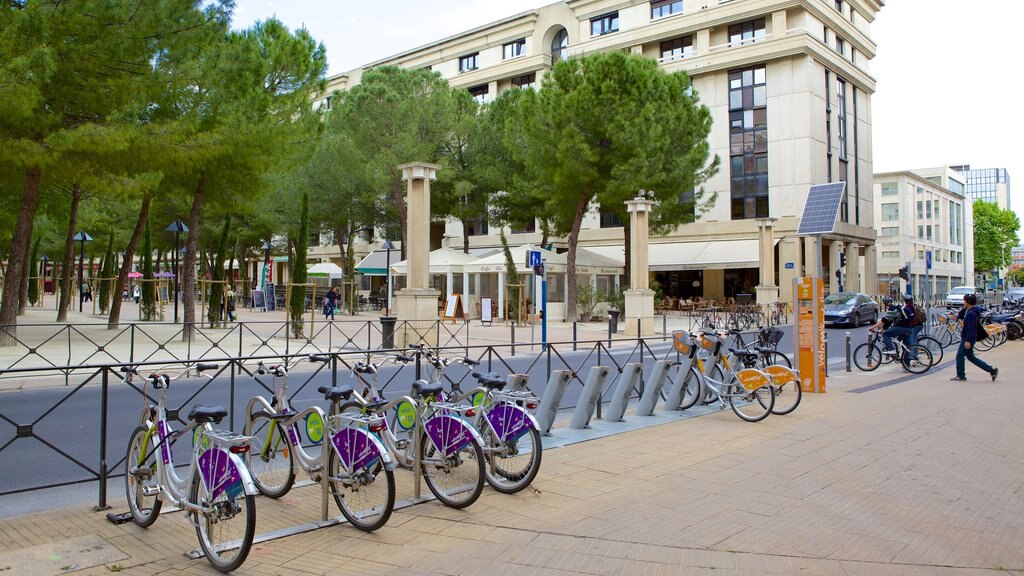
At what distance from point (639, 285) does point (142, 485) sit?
20418 mm

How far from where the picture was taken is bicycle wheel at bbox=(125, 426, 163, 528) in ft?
15.3

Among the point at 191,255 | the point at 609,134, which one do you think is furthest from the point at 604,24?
the point at 191,255

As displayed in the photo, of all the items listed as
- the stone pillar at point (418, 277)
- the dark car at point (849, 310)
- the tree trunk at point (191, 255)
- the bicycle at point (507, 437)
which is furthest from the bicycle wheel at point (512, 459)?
the dark car at point (849, 310)

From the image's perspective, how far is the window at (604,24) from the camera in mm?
46156

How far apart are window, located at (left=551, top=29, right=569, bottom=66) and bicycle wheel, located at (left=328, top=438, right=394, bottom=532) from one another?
46.4 metres

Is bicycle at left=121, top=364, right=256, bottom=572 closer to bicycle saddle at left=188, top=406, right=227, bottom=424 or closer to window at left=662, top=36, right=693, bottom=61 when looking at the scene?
bicycle saddle at left=188, top=406, right=227, bottom=424

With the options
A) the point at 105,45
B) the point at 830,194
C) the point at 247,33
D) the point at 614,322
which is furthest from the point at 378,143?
the point at 830,194

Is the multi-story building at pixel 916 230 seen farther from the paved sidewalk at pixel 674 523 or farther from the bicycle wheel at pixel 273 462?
the bicycle wheel at pixel 273 462

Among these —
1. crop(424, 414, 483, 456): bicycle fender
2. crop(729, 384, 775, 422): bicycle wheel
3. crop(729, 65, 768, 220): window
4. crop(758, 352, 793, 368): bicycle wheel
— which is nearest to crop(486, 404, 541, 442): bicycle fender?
crop(424, 414, 483, 456): bicycle fender

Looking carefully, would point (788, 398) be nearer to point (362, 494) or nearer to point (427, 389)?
point (427, 389)

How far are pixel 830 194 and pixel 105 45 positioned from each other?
506 inches

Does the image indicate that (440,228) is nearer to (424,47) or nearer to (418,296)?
(424,47)

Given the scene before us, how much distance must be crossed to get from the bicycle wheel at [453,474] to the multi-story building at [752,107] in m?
32.3

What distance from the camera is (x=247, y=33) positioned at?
20.8m
